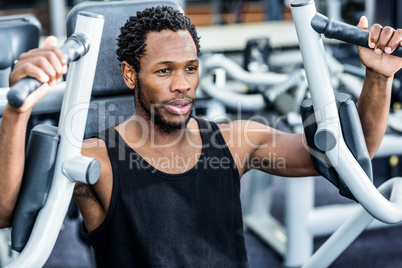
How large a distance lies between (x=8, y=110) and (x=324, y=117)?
0.61 m

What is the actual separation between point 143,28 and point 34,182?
45 cm

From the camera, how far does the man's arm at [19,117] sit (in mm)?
881

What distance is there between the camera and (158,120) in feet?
3.98

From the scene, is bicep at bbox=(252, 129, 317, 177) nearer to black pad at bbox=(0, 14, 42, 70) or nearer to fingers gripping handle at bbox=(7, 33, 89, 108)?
fingers gripping handle at bbox=(7, 33, 89, 108)

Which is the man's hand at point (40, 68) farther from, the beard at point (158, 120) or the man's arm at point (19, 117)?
the beard at point (158, 120)

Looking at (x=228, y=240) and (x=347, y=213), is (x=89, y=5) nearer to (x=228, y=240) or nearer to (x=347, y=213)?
(x=228, y=240)

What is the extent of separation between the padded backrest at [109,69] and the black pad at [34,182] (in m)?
0.36

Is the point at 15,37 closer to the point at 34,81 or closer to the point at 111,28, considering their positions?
the point at 111,28

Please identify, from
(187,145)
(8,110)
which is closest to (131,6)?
(187,145)

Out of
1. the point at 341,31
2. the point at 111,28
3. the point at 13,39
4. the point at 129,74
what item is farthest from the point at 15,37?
the point at 341,31

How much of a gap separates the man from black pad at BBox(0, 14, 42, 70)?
0.54 metres

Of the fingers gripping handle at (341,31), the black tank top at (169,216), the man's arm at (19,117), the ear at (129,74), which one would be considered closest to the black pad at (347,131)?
the fingers gripping handle at (341,31)

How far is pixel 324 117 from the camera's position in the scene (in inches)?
41.5

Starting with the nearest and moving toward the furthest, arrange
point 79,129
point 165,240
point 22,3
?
point 79,129
point 165,240
point 22,3
